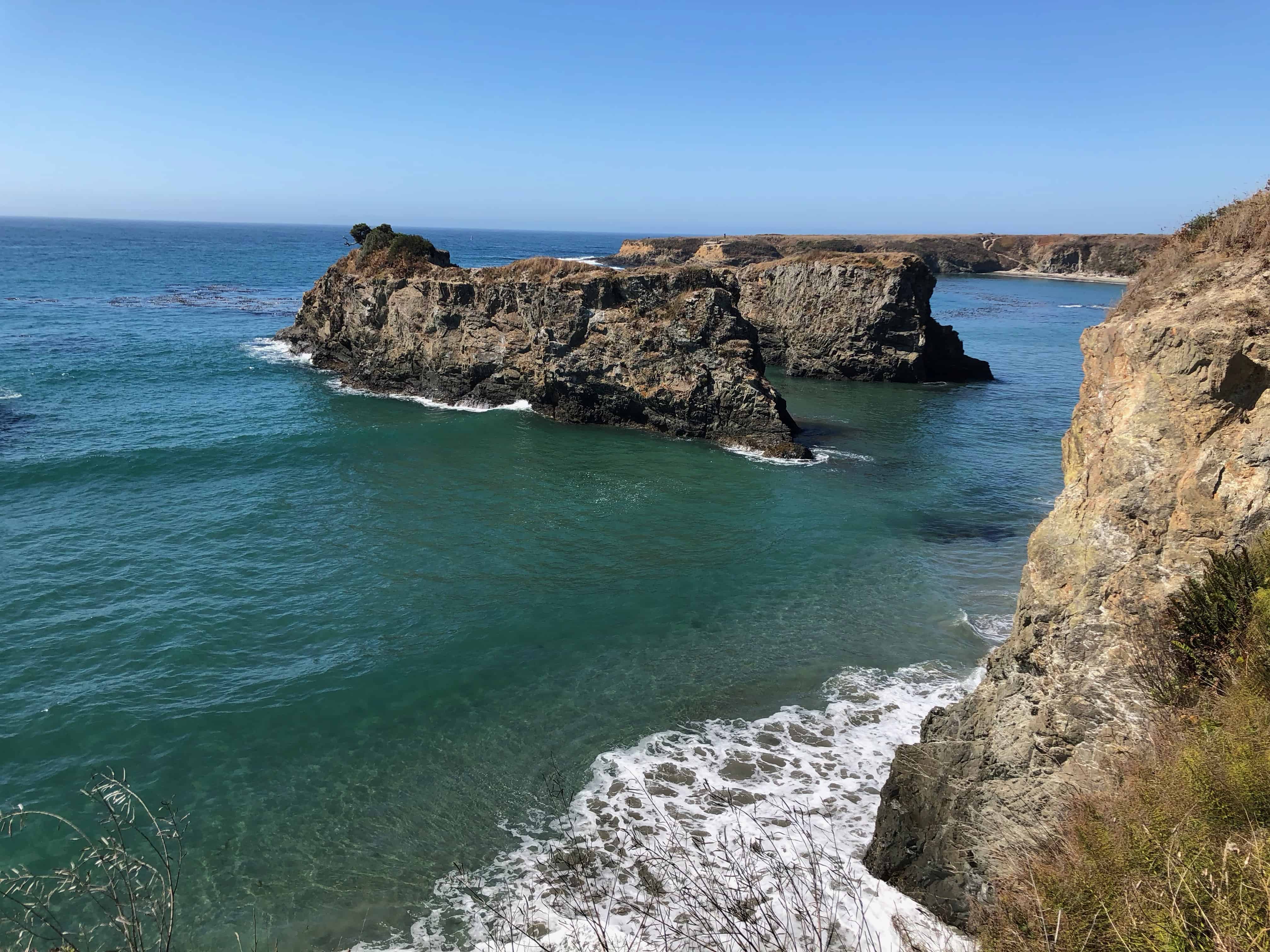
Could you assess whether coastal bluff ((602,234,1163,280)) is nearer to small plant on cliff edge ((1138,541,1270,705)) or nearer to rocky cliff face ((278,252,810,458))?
rocky cliff face ((278,252,810,458))

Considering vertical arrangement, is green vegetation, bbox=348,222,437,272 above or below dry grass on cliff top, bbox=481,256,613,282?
above

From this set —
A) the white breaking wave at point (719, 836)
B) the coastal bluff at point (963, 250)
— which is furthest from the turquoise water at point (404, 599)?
the coastal bluff at point (963, 250)

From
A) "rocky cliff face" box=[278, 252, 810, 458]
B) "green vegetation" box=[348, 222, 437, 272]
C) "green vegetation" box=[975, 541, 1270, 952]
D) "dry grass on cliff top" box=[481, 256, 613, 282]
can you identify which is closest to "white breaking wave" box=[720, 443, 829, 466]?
"rocky cliff face" box=[278, 252, 810, 458]

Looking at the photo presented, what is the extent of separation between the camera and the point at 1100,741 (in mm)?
8445

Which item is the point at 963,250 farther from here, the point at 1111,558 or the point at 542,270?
the point at 1111,558

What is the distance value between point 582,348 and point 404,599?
19.6 meters

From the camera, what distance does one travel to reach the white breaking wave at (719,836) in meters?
8.78

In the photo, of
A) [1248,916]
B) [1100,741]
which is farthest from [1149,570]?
[1248,916]

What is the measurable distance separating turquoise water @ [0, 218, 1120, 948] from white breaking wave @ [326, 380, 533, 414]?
853 millimetres

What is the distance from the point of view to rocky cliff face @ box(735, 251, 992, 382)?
46938 mm

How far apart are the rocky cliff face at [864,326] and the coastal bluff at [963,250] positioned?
63152 mm

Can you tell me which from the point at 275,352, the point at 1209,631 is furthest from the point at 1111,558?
the point at 275,352

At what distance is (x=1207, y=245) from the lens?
1055 cm

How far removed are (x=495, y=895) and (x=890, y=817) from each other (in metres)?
5.63
